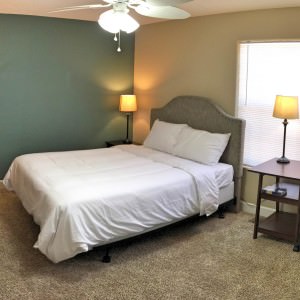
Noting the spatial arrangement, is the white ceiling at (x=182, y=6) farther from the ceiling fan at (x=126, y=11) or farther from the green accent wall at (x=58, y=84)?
the ceiling fan at (x=126, y=11)

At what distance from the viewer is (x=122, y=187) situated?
314 cm

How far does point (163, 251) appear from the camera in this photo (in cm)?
326

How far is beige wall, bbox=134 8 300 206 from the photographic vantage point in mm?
3889

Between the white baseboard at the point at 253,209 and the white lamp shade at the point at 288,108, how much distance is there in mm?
1061

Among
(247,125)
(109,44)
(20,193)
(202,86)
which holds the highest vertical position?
(109,44)

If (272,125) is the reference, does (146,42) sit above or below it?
above

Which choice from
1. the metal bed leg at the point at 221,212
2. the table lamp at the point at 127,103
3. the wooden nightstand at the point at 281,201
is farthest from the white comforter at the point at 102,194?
the table lamp at the point at 127,103

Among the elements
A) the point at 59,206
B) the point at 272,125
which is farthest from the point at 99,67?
the point at 59,206

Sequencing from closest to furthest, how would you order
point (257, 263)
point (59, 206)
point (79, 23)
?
point (59, 206), point (257, 263), point (79, 23)

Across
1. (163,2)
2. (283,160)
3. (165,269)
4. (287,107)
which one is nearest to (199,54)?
(287,107)

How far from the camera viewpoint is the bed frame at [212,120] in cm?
409

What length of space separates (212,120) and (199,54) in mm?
840

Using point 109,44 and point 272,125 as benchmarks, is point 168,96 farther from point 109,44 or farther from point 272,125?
point 272,125

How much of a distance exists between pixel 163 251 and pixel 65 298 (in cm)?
100
